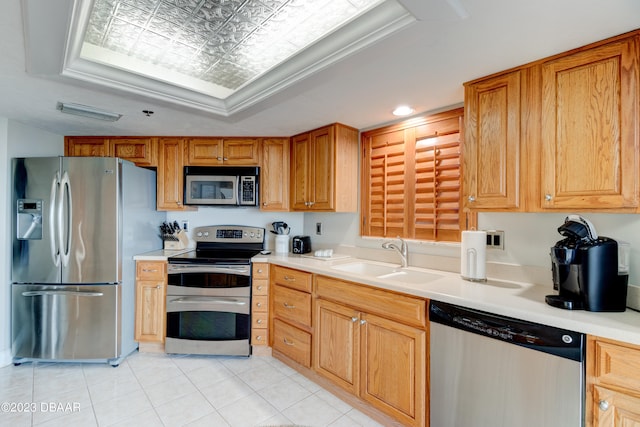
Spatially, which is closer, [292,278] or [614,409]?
[614,409]

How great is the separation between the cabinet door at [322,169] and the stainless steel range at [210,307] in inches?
32.9

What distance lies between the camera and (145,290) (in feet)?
8.74

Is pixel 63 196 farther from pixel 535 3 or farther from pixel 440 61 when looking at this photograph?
pixel 535 3

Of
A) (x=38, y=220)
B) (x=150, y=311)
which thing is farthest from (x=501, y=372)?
(x=38, y=220)

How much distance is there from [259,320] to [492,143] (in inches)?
87.5

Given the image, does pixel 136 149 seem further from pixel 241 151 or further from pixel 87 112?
pixel 241 151

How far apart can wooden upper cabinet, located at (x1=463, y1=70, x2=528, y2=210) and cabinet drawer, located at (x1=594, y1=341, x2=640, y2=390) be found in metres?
0.70

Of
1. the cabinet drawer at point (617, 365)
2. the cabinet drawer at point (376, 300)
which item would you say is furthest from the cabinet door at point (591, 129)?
the cabinet drawer at point (376, 300)

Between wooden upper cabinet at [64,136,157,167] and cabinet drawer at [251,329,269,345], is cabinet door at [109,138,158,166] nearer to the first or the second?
wooden upper cabinet at [64,136,157,167]

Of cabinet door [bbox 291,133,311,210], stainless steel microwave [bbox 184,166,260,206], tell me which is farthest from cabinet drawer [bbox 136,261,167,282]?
cabinet door [bbox 291,133,311,210]

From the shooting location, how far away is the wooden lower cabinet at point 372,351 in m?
1.60

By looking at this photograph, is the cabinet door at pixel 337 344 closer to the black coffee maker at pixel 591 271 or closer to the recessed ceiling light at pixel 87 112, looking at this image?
the black coffee maker at pixel 591 271

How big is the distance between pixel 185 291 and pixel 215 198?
3.03 ft

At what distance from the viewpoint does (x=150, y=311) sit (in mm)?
2652
